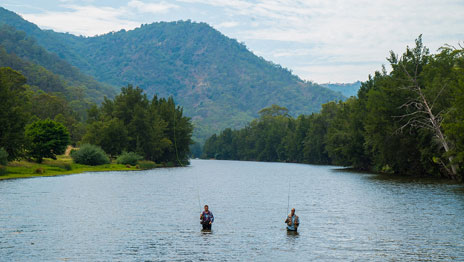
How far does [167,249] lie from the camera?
32438 mm

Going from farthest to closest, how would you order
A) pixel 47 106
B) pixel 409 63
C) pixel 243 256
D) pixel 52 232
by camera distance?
1. pixel 47 106
2. pixel 409 63
3. pixel 52 232
4. pixel 243 256

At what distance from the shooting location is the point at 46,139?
369 ft

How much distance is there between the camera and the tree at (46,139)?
110 meters

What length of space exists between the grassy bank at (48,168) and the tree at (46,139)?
2083 mm

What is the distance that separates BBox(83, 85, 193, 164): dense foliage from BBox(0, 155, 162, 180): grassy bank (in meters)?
9.12

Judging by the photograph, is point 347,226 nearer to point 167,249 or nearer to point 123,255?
point 167,249

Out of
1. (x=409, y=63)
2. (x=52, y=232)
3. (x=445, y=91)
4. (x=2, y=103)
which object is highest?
(x=409, y=63)

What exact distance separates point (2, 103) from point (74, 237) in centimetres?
6326

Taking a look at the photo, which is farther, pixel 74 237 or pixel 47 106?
pixel 47 106

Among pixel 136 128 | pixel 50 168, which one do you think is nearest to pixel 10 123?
pixel 50 168

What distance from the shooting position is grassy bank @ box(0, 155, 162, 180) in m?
91.4

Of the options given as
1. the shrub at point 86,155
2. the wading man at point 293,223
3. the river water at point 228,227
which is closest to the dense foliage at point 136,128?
the shrub at point 86,155

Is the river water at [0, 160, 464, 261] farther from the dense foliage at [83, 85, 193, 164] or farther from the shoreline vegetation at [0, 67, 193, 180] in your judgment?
the dense foliage at [83, 85, 193, 164]

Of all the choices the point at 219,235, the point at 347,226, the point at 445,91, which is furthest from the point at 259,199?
the point at 445,91
